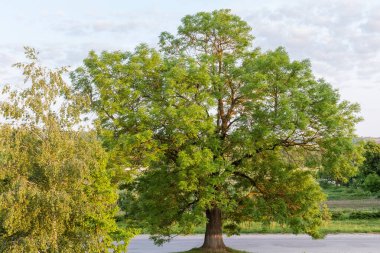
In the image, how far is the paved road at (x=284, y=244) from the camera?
30591mm

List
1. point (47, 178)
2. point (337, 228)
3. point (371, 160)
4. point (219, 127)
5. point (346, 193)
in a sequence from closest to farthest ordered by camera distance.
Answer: point (47, 178) < point (219, 127) < point (337, 228) < point (371, 160) < point (346, 193)

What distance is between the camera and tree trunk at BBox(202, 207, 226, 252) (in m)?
27.4

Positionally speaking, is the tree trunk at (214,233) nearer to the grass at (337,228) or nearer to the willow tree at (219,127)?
the willow tree at (219,127)

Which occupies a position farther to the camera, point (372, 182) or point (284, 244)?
point (372, 182)

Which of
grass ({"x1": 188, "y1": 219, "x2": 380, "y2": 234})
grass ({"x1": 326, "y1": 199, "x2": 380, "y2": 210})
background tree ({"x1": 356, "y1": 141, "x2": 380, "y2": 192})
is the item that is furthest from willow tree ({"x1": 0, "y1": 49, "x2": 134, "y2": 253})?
background tree ({"x1": 356, "y1": 141, "x2": 380, "y2": 192})

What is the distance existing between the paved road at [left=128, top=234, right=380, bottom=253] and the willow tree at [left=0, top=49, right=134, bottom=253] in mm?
16286

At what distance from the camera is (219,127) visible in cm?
2628

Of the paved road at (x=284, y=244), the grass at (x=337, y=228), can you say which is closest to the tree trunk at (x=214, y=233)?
the paved road at (x=284, y=244)

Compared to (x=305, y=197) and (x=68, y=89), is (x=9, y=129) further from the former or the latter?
(x=305, y=197)

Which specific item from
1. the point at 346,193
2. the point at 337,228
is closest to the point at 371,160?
the point at 346,193

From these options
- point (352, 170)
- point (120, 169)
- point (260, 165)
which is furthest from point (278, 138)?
point (120, 169)

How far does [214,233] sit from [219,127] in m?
5.98

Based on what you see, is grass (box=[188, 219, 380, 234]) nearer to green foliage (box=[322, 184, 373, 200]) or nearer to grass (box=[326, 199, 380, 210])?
grass (box=[326, 199, 380, 210])

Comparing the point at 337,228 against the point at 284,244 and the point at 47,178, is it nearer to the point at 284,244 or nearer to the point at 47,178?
the point at 284,244
